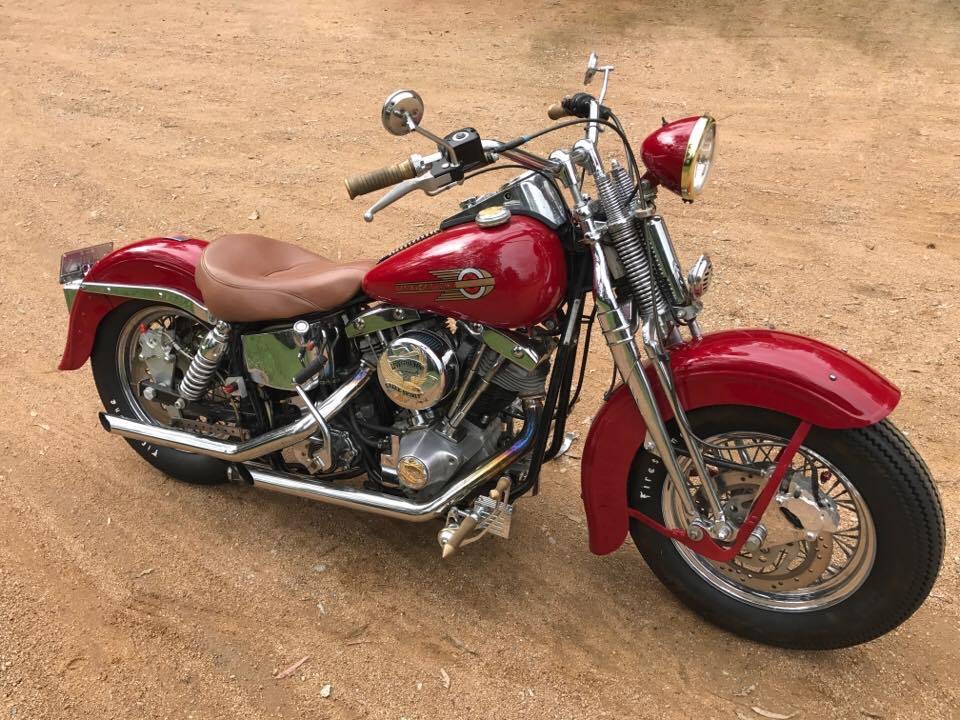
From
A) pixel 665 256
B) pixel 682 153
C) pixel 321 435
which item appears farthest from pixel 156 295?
pixel 682 153

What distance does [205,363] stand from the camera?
10.0 ft

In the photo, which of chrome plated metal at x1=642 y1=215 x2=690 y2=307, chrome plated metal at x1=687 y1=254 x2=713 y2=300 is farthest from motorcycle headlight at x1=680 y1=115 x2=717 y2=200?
chrome plated metal at x1=687 y1=254 x2=713 y2=300

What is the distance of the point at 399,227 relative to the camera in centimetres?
572

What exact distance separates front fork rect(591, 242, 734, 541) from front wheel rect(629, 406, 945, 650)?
0.32ft

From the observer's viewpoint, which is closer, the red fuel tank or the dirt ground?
the red fuel tank

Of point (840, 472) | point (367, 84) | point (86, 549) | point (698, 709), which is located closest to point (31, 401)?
point (86, 549)

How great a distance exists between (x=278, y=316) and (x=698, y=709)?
1934 millimetres

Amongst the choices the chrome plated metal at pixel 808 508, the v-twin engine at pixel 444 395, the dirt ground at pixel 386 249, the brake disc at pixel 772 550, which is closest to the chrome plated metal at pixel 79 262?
the dirt ground at pixel 386 249

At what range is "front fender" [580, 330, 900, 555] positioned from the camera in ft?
7.33

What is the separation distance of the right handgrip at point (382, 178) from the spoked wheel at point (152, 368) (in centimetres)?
125

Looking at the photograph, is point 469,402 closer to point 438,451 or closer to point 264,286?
point 438,451

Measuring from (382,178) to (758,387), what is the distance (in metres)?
1.26

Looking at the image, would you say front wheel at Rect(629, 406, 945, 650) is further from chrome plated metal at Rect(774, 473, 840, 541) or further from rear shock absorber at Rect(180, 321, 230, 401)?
rear shock absorber at Rect(180, 321, 230, 401)

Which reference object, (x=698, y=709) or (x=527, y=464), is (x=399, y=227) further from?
(x=698, y=709)
